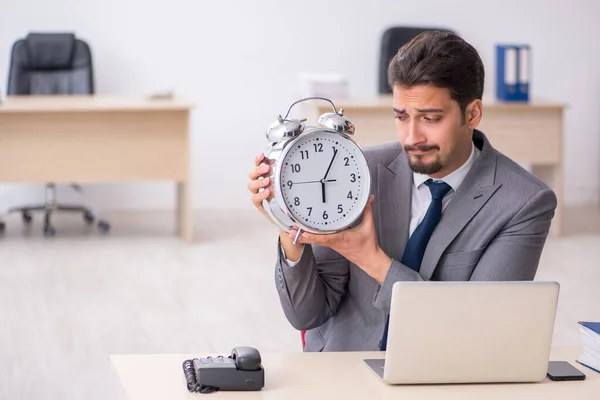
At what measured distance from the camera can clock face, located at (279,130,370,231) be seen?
1744 mm

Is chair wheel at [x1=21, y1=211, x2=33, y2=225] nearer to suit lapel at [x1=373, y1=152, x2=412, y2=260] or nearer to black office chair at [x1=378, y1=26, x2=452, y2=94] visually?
black office chair at [x1=378, y1=26, x2=452, y2=94]

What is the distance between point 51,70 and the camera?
607 cm

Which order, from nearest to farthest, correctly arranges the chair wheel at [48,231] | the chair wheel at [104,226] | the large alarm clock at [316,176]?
→ the large alarm clock at [316,176], the chair wheel at [48,231], the chair wheel at [104,226]

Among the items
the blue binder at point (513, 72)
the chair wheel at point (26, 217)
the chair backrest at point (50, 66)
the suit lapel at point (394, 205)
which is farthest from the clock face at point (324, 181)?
the chair wheel at point (26, 217)

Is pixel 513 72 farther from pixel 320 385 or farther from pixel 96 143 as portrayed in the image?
pixel 320 385

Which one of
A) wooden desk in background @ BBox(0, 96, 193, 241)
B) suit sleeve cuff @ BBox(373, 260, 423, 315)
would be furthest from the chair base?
suit sleeve cuff @ BBox(373, 260, 423, 315)

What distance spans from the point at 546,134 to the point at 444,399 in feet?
14.8

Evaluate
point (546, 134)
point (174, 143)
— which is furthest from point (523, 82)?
point (174, 143)

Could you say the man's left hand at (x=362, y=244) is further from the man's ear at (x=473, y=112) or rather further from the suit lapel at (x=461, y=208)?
the man's ear at (x=473, y=112)

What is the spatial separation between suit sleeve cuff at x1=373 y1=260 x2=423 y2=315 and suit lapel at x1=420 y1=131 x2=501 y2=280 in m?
0.10

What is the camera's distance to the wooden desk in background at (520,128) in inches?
224

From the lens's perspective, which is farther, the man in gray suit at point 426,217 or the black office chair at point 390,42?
the black office chair at point 390,42

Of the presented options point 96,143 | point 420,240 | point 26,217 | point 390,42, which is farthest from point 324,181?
point 390,42

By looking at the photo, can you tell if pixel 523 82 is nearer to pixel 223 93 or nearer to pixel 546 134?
pixel 546 134
